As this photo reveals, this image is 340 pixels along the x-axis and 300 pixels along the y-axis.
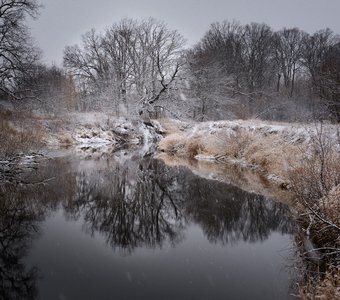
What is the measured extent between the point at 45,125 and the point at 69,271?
27.1m

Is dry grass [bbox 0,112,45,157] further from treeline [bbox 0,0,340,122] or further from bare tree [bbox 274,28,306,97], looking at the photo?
bare tree [bbox 274,28,306,97]

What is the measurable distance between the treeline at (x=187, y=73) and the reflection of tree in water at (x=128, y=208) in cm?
1768

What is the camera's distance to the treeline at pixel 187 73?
38.7 m

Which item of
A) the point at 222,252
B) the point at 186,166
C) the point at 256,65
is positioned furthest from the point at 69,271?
the point at 256,65

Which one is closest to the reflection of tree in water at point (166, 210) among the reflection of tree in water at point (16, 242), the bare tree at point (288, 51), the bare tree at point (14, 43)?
the reflection of tree in water at point (16, 242)

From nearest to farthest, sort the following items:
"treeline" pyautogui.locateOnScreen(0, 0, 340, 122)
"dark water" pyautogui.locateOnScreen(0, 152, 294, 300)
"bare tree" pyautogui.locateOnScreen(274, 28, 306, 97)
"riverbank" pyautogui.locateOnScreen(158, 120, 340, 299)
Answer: "dark water" pyautogui.locateOnScreen(0, 152, 294, 300)
"riverbank" pyautogui.locateOnScreen(158, 120, 340, 299)
"treeline" pyautogui.locateOnScreen(0, 0, 340, 122)
"bare tree" pyautogui.locateOnScreen(274, 28, 306, 97)

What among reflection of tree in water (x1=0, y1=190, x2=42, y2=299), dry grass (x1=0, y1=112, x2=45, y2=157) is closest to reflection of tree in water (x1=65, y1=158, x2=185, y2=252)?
reflection of tree in water (x1=0, y1=190, x2=42, y2=299)

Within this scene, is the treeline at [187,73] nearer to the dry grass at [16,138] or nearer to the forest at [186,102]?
the forest at [186,102]

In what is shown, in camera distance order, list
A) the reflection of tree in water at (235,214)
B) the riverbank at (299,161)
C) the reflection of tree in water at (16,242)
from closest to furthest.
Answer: the reflection of tree in water at (16,242)
the riverbank at (299,161)
the reflection of tree in water at (235,214)

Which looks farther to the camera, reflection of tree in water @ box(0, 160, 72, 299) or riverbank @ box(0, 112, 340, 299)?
riverbank @ box(0, 112, 340, 299)

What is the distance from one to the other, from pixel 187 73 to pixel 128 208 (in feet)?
101

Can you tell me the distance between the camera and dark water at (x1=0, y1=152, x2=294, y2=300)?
567 centimetres

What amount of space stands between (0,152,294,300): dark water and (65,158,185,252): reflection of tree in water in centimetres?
3

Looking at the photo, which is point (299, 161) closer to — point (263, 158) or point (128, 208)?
point (128, 208)
